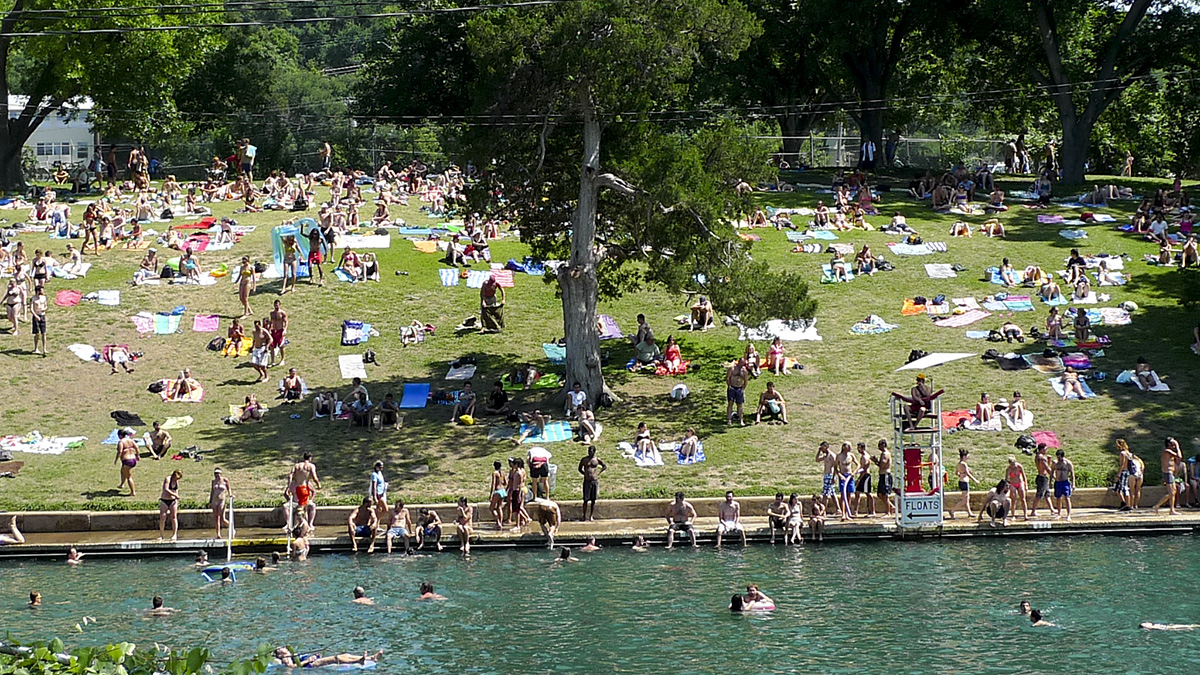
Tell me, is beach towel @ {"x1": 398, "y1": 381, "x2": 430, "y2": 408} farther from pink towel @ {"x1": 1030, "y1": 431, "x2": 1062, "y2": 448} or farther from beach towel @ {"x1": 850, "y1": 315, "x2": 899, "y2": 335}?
pink towel @ {"x1": 1030, "y1": 431, "x2": 1062, "y2": 448}

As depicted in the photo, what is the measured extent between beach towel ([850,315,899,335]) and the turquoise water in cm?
1183

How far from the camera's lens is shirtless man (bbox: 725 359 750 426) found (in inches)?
1305

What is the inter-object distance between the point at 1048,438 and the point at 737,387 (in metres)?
6.78

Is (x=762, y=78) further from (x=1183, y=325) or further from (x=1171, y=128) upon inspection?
(x=1183, y=325)

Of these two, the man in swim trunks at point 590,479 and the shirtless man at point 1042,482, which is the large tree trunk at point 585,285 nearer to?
the man in swim trunks at point 590,479

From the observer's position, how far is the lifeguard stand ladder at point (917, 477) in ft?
92.0

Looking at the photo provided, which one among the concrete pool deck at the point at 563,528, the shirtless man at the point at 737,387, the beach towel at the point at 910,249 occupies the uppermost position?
the beach towel at the point at 910,249

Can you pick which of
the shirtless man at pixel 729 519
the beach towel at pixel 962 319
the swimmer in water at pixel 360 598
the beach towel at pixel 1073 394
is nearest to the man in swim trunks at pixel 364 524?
the swimmer in water at pixel 360 598

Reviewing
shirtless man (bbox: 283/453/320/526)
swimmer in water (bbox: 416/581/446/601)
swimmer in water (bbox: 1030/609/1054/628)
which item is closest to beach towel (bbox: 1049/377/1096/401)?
swimmer in water (bbox: 1030/609/1054/628)

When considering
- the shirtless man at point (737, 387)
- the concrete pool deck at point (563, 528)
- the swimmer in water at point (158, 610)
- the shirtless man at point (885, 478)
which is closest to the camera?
the swimmer in water at point (158, 610)

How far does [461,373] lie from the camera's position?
36625 millimetres

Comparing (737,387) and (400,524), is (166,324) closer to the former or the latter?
(400,524)

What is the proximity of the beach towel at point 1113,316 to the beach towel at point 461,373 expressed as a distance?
16403 millimetres

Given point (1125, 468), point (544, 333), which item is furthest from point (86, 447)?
point (1125, 468)
